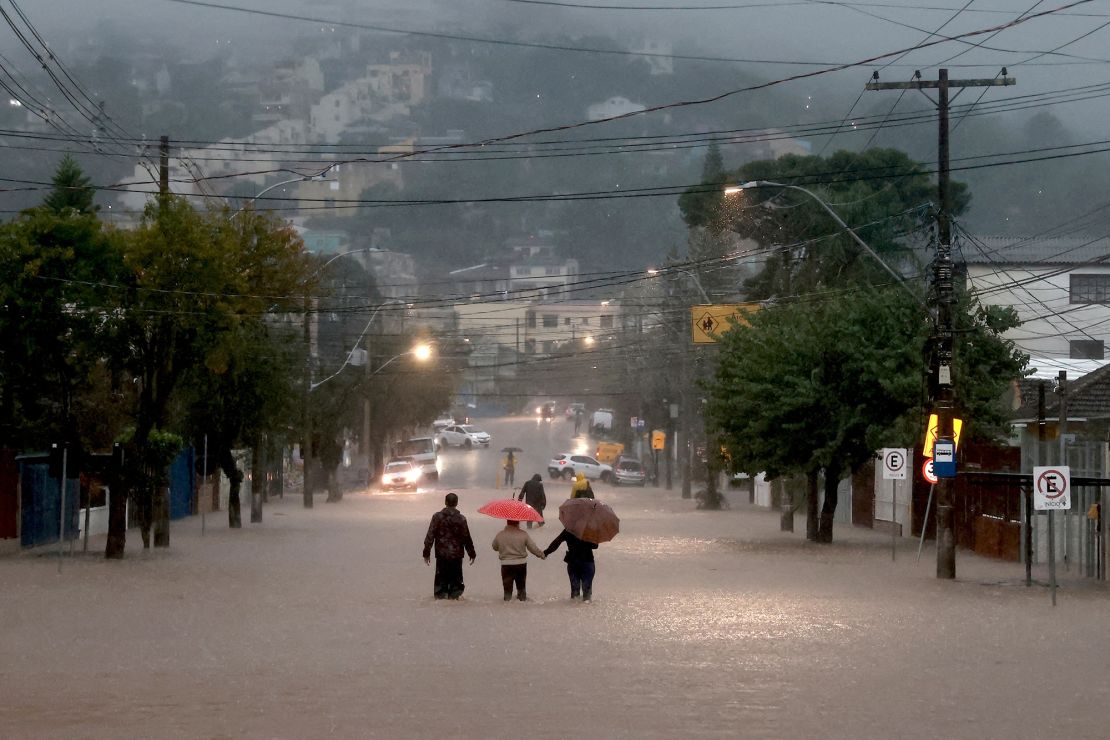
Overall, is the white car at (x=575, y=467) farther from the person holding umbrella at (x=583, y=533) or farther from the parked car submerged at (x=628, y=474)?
the person holding umbrella at (x=583, y=533)

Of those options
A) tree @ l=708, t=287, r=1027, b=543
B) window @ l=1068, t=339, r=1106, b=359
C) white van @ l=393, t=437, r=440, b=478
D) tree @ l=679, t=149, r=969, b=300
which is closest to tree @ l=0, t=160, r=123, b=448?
tree @ l=708, t=287, r=1027, b=543

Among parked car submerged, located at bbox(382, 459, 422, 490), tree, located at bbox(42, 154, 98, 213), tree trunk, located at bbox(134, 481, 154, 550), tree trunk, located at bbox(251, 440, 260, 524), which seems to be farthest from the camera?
parked car submerged, located at bbox(382, 459, 422, 490)

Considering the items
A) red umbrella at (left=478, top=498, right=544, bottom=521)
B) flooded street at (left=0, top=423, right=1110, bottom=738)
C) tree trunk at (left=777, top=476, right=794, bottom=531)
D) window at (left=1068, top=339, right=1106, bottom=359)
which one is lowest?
flooded street at (left=0, top=423, right=1110, bottom=738)

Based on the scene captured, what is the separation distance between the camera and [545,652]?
615 inches

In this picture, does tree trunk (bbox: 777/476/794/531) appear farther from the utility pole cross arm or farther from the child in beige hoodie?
the child in beige hoodie

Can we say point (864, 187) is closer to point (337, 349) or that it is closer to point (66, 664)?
point (337, 349)

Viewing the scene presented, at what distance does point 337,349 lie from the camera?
283ft

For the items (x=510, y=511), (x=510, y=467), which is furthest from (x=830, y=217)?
(x=510, y=511)

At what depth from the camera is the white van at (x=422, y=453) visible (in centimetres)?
8300

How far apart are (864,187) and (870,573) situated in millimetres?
39332

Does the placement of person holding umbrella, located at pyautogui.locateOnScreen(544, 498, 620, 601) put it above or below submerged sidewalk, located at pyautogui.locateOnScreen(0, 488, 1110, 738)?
above

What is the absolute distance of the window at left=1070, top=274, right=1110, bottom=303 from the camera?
71.0 meters

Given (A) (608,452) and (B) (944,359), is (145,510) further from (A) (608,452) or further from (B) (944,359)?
(A) (608,452)

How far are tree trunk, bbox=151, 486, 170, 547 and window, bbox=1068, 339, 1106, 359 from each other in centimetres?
4635
